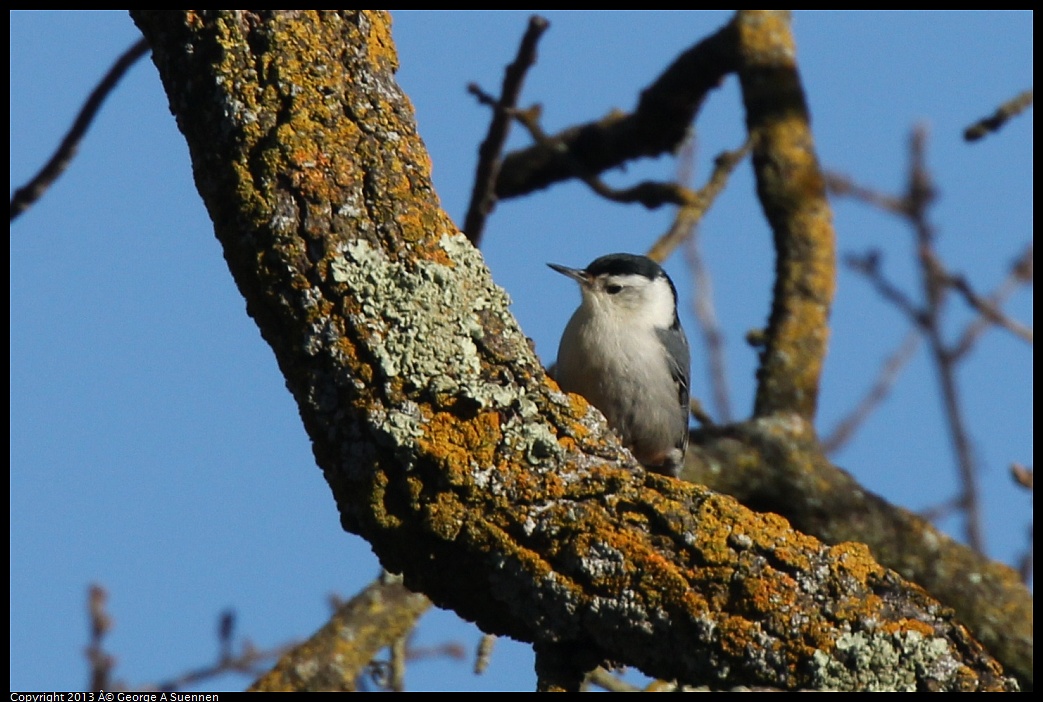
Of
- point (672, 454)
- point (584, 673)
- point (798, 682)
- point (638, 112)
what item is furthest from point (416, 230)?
point (638, 112)

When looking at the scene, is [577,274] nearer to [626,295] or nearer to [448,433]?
[626,295]

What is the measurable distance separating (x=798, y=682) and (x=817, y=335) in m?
2.42

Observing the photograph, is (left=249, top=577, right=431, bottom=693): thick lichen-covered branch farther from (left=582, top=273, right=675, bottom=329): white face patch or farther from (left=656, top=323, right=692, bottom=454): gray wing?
(left=582, top=273, right=675, bottom=329): white face patch

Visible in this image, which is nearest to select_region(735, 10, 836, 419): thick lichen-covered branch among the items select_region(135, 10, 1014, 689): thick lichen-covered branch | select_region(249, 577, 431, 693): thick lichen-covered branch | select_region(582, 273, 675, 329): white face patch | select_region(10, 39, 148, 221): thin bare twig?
select_region(582, 273, 675, 329): white face patch

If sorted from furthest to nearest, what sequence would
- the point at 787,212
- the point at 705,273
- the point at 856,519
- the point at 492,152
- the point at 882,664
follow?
the point at 705,273, the point at 787,212, the point at 492,152, the point at 856,519, the point at 882,664

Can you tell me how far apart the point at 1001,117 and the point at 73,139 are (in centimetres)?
324

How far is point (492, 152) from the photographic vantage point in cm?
441

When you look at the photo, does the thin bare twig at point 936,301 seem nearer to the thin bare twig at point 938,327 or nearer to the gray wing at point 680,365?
the thin bare twig at point 938,327

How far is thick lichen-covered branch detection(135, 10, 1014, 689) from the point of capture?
2268 millimetres

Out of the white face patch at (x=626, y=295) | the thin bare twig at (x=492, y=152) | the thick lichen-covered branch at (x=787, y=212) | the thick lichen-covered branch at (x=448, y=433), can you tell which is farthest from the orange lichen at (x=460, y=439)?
the white face patch at (x=626, y=295)

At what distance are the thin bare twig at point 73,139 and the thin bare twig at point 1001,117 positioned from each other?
291 cm

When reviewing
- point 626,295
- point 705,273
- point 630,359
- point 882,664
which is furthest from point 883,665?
point 705,273

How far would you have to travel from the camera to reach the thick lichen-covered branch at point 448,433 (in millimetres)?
2268

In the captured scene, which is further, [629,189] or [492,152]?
→ [629,189]
